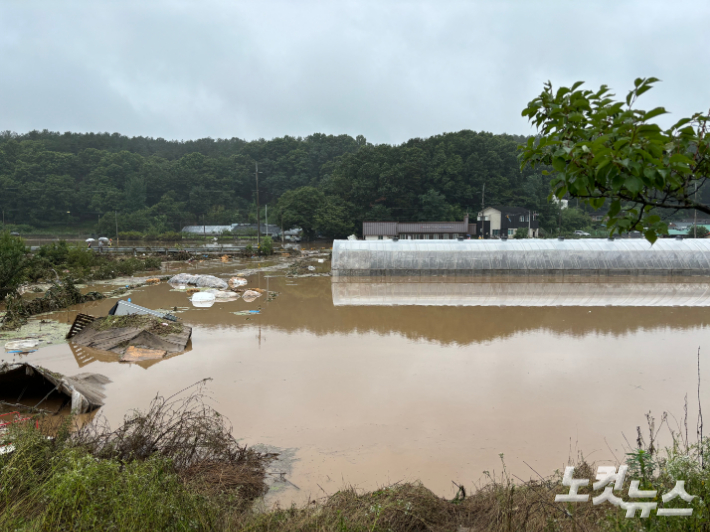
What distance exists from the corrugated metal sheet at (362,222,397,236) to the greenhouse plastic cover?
66.7 ft

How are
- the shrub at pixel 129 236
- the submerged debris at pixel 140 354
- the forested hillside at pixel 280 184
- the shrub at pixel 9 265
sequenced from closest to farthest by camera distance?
1. the submerged debris at pixel 140 354
2. the shrub at pixel 9 265
3. the shrub at pixel 129 236
4. the forested hillside at pixel 280 184

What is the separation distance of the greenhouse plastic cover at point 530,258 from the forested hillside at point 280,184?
22.9 metres

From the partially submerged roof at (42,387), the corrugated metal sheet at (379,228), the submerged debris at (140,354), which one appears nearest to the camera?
the partially submerged roof at (42,387)

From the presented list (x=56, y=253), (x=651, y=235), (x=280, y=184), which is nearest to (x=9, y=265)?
(x=56, y=253)

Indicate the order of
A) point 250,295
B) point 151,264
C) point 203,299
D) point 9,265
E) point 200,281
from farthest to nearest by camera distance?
point 151,264, point 200,281, point 250,295, point 203,299, point 9,265

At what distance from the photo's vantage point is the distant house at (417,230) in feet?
154

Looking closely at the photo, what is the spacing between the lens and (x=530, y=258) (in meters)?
26.3

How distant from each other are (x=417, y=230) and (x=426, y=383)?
3854 centimetres

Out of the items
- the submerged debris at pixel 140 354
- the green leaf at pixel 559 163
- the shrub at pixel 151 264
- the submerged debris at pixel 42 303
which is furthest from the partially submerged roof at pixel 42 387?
the shrub at pixel 151 264

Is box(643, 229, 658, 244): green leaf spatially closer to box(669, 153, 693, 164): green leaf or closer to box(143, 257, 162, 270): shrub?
box(669, 153, 693, 164): green leaf

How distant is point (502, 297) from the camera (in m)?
20.0

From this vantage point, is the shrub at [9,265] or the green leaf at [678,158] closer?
the green leaf at [678,158]

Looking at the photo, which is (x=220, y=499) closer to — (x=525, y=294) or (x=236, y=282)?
(x=525, y=294)

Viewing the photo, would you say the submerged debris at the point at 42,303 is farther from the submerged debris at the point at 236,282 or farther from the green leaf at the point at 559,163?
the green leaf at the point at 559,163
